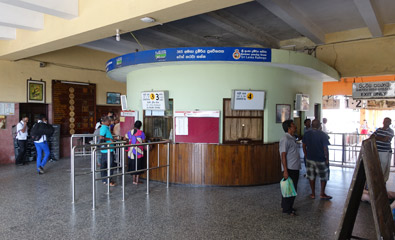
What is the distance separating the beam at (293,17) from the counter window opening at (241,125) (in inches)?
93.6

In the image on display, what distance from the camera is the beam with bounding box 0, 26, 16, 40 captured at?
7.34 metres

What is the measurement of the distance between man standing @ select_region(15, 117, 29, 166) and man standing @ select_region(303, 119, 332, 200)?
8104mm

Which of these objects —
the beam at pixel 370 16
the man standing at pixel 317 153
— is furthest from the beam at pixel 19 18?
the beam at pixel 370 16

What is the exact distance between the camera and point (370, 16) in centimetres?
692

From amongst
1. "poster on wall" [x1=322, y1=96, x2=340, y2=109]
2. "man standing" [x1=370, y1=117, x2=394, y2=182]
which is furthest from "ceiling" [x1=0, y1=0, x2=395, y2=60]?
"poster on wall" [x1=322, y1=96, x2=340, y2=109]

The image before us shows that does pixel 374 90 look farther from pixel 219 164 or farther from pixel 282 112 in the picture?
pixel 219 164

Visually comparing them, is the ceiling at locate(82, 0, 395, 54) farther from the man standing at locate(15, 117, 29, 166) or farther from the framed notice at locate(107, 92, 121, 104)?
the man standing at locate(15, 117, 29, 166)

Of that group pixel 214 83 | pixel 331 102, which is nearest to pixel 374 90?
pixel 331 102

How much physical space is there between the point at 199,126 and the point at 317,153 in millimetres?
2523

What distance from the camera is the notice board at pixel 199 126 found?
6.44 meters

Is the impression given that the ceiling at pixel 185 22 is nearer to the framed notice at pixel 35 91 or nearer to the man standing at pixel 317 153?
the framed notice at pixel 35 91

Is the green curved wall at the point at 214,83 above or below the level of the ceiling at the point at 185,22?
below

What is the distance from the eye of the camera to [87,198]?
5469 millimetres

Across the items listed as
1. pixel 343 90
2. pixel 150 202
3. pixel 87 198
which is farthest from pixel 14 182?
pixel 343 90
